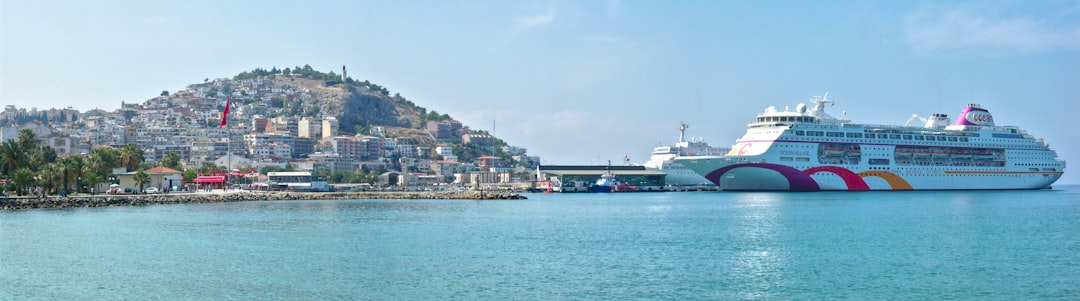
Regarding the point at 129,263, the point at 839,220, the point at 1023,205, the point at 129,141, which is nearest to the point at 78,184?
the point at 129,263

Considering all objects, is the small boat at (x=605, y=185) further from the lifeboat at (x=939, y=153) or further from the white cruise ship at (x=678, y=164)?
the lifeboat at (x=939, y=153)

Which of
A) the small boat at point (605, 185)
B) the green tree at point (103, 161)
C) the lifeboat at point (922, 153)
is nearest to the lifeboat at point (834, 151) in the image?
the lifeboat at point (922, 153)

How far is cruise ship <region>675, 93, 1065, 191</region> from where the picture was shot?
77.0 metres

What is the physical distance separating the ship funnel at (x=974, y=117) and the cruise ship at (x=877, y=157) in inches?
3.4

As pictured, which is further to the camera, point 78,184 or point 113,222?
point 78,184

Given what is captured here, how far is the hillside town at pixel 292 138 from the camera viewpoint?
390ft

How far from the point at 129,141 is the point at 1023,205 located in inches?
4713

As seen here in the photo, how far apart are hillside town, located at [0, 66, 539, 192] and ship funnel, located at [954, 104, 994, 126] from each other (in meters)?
46.6

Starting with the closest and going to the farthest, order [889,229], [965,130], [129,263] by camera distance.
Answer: [129,263], [889,229], [965,130]

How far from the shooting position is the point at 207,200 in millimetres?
65750

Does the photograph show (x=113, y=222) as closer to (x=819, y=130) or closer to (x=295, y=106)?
(x=819, y=130)

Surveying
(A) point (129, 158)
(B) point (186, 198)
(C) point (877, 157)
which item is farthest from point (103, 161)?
(C) point (877, 157)

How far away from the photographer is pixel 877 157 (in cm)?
8144

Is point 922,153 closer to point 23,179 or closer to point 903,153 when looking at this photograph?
point 903,153
